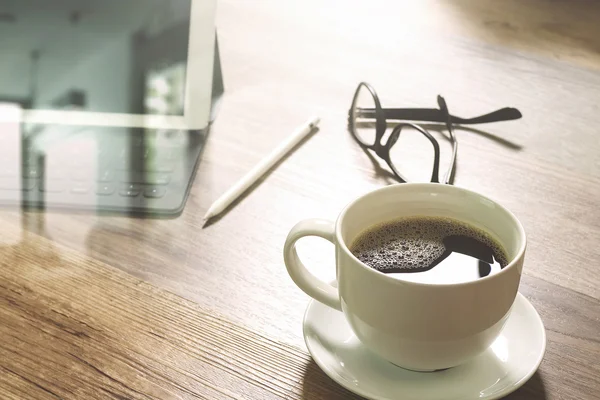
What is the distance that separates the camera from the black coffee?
460 mm

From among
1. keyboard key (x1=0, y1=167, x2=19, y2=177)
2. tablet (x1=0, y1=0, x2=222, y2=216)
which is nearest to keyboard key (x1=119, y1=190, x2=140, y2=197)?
tablet (x1=0, y1=0, x2=222, y2=216)

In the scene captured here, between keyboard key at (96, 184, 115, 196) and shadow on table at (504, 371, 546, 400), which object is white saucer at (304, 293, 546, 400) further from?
keyboard key at (96, 184, 115, 196)

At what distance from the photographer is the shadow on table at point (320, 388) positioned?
46cm

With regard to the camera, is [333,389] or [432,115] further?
[432,115]

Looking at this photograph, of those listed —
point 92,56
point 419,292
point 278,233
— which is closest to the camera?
point 419,292

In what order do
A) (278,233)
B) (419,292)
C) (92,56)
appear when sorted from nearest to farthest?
(419,292)
(278,233)
(92,56)

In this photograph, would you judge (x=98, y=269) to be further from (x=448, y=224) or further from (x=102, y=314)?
(x=448, y=224)

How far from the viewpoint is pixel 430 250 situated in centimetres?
48

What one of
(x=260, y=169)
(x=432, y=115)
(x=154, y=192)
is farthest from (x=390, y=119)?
(x=154, y=192)

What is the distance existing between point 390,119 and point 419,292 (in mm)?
457

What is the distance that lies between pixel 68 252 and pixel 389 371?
0.30 metres

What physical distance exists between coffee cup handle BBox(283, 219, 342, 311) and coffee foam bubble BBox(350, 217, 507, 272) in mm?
29

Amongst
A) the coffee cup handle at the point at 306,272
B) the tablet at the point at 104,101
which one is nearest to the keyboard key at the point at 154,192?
the tablet at the point at 104,101

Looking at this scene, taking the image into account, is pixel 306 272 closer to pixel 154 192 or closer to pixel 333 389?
pixel 333 389
